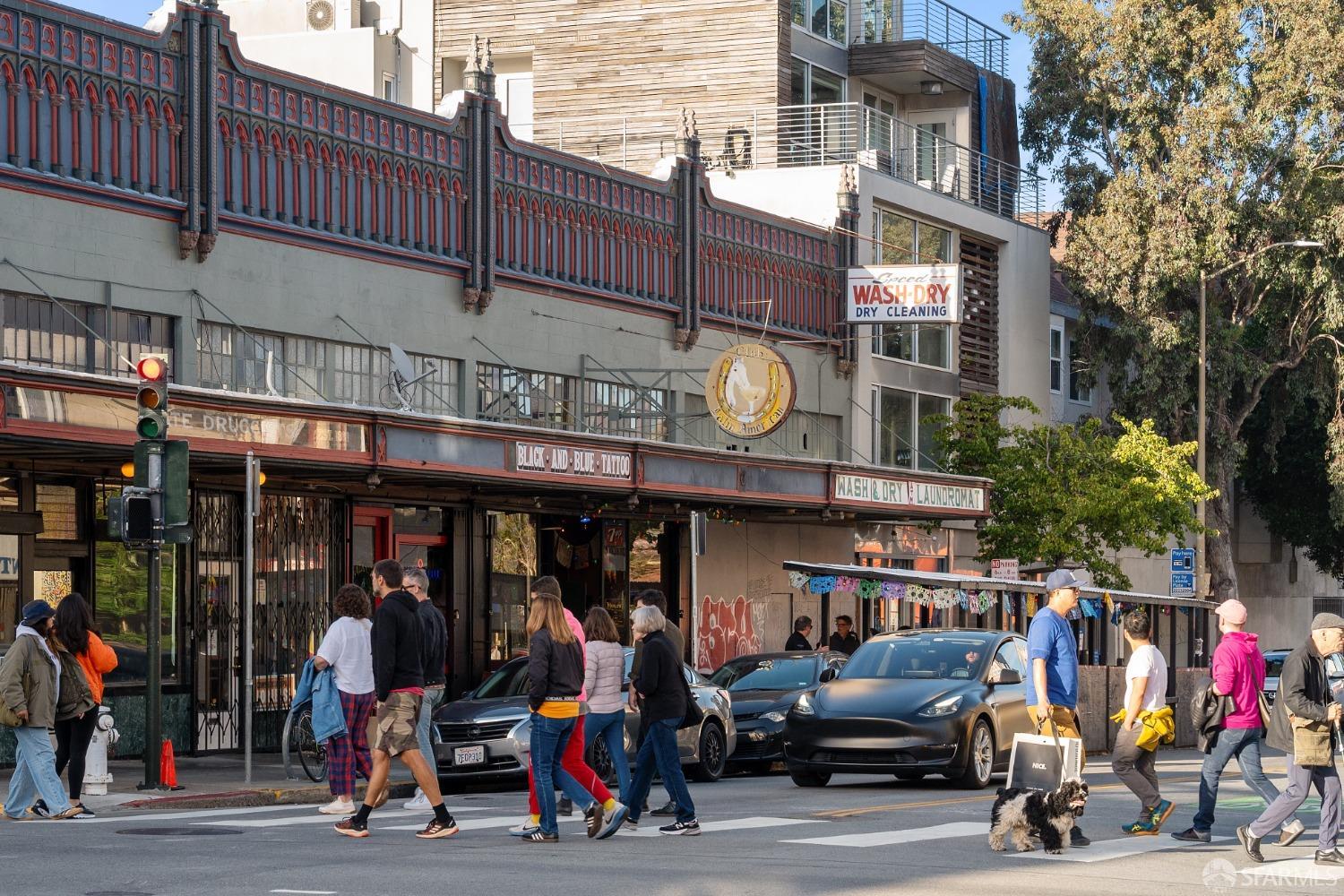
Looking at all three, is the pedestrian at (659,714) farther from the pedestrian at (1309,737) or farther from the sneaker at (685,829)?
the pedestrian at (1309,737)

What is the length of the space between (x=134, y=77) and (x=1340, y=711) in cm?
1504

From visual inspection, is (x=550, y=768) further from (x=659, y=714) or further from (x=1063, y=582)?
(x=1063, y=582)

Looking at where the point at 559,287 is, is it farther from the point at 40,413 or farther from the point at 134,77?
the point at 40,413

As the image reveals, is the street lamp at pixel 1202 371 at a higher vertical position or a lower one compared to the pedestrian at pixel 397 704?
higher

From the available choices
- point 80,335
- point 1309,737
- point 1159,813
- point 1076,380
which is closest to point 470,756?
point 80,335

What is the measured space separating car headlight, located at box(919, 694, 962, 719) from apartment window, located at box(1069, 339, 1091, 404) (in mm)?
28710

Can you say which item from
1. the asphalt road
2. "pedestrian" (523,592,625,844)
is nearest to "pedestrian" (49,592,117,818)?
the asphalt road

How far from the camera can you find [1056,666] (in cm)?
1348

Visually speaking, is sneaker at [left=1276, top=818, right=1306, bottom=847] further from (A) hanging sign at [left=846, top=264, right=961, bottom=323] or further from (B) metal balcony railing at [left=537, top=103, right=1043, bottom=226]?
(B) metal balcony railing at [left=537, top=103, right=1043, bottom=226]

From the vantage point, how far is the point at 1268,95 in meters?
41.8

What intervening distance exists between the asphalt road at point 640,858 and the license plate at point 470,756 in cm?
261

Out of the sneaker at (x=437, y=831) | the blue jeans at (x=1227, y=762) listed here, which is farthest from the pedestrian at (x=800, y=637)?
the sneaker at (x=437, y=831)

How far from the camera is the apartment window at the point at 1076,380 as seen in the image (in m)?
46.9

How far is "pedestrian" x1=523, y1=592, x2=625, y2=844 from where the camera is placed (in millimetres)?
13328
